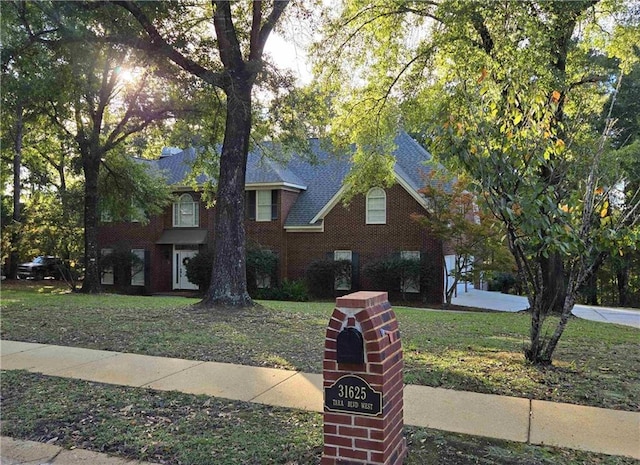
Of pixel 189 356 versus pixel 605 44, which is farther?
pixel 605 44

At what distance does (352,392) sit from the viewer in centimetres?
352

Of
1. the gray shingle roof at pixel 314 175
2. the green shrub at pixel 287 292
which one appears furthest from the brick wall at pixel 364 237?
the green shrub at pixel 287 292

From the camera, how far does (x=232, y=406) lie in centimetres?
502

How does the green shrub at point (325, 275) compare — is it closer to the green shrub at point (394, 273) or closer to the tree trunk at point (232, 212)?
the green shrub at point (394, 273)

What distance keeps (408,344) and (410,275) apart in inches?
535

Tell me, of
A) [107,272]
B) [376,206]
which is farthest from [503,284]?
→ [107,272]

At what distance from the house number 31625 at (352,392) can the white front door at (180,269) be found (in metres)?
25.0

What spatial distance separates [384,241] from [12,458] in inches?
767

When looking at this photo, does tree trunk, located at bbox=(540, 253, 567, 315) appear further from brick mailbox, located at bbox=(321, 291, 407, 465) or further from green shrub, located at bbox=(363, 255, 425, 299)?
brick mailbox, located at bbox=(321, 291, 407, 465)

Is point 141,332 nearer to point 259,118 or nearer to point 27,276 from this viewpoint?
point 259,118

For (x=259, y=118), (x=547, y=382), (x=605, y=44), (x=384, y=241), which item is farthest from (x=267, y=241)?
(x=547, y=382)

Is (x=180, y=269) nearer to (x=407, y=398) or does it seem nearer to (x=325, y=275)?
(x=325, y=275)

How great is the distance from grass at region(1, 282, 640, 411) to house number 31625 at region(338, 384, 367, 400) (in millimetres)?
2447

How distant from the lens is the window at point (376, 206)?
74.6 ft
